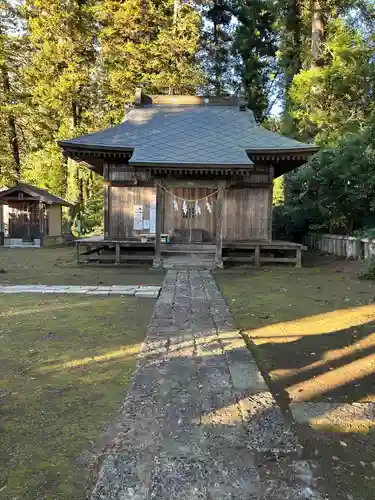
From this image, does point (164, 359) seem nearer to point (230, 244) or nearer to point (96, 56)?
point (230, 244)

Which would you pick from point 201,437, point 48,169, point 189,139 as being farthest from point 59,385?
point 48,169

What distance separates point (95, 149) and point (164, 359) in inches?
371

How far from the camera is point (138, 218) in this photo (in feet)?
43.9

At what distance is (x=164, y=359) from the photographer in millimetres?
3863

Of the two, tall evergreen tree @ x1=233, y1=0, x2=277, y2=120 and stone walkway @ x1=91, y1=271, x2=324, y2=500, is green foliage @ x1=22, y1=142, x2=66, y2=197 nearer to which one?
tall evergreen tree @ x1=233, y1=0, x2=277, y2=120

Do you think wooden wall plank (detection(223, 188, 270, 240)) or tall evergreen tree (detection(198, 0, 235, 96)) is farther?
tall evergreen tree (detection(198, 0, 235, 96))

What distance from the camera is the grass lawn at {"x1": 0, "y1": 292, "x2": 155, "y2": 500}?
2.18m

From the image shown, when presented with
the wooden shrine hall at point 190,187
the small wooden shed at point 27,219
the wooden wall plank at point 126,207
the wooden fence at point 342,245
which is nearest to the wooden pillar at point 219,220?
the wooden shrine hall at point 190,187

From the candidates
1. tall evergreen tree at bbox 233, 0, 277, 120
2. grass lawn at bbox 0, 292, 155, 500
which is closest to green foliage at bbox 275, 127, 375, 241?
grass lawn at bbox 0, 292, 155, 500

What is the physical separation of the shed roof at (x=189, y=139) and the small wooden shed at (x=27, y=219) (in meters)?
7.84

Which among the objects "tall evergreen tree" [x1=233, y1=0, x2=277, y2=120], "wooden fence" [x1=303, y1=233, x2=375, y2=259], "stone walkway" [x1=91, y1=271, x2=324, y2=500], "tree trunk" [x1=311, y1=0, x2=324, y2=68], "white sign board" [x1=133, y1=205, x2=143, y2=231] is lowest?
"stone walkway" [x1=91, y1=271, x2=324, y2=500]

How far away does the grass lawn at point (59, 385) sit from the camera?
85.9 inches

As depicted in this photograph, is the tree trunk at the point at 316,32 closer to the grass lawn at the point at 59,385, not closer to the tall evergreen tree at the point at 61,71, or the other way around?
the tall evergreen tree at the point at 61,71

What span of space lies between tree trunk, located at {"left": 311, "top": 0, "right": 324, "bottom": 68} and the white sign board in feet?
39.4
